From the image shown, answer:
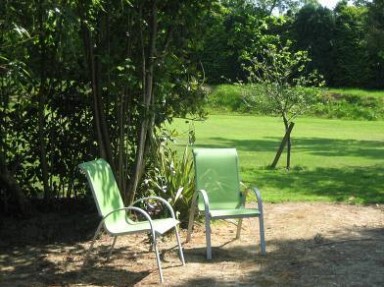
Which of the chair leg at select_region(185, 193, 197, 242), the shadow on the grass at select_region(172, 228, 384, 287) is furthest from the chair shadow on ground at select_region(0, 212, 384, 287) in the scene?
the chair leg at select_region(185, 193, 197, 242)

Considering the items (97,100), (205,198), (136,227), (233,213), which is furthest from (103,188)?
(97,100)

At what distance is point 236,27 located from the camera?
8562 mm

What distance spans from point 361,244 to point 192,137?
249 centimetres

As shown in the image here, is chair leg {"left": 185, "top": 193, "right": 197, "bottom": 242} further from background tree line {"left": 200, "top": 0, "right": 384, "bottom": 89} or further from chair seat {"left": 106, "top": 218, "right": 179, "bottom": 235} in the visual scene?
background tree line {"left": 200, "top": 0, "right": 384, "bottom": 89}

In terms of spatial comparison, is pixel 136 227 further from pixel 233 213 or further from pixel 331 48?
pixel 331 48

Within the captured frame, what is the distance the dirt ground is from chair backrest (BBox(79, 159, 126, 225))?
519 mm

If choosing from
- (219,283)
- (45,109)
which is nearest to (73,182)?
(45,109)

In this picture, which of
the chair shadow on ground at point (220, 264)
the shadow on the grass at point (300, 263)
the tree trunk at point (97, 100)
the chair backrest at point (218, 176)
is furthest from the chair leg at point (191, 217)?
the tree trunk at point (97, 100)

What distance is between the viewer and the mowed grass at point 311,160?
10891 millimetres

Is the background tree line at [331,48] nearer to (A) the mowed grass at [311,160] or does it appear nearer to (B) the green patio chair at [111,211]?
(A) the mowed grass at [311,160]

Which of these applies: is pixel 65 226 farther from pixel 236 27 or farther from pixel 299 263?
pixel 236 27

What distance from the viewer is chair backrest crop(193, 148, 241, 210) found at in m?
7.20

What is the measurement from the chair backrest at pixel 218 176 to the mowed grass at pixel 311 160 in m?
1.24

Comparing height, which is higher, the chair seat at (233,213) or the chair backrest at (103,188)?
the chair backrest at (103,188)
